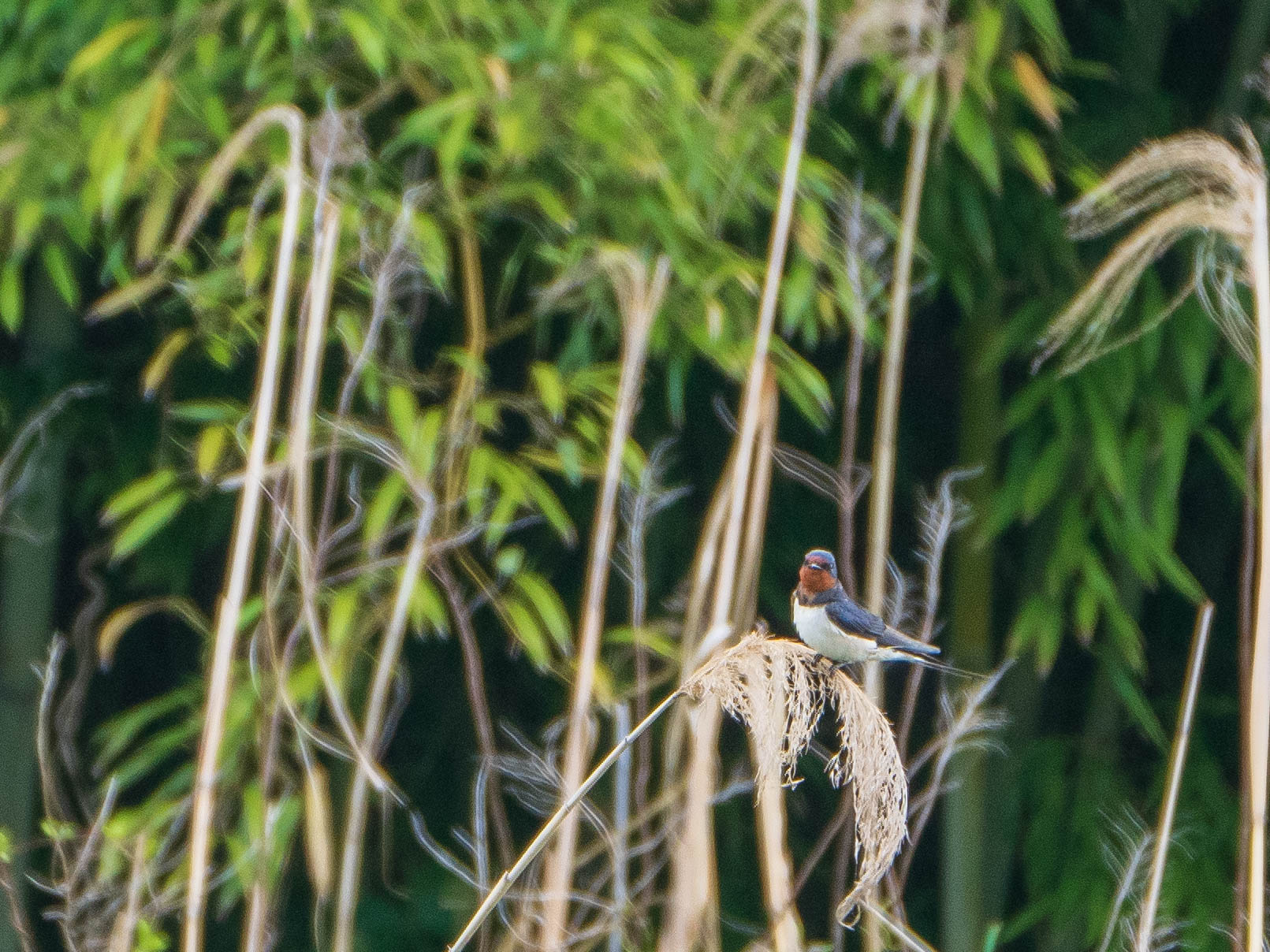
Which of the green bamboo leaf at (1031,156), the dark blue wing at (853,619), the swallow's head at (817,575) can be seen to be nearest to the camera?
the dark blue wing at (853,619)

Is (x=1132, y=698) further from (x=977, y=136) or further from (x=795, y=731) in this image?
(x=795, y=731)

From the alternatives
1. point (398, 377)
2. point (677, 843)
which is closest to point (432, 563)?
point (398, 377)

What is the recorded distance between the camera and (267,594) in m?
1.26

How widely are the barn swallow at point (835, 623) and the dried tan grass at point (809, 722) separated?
0.41 meters

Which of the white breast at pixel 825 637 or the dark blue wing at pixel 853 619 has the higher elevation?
the dark blue wing at pixel 853 619

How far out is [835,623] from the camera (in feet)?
5.41

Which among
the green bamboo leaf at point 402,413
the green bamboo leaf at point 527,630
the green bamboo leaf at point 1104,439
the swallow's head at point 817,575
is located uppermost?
the green bamboo leaf at point 402,413

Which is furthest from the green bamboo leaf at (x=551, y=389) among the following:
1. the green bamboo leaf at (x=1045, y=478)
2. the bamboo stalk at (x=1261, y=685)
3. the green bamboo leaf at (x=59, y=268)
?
the bamboo stalk at (x=1261, y=685)

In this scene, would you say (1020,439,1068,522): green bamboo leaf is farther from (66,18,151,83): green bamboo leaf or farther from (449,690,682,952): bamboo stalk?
(66,18,151,83): green bamboo leaf

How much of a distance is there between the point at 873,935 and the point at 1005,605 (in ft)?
4.02

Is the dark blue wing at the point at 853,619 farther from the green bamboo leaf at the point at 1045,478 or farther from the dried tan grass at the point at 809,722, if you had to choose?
the green bamboo leaf at the point at 1045,478

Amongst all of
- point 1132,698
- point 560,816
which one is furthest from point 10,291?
point 1132,698

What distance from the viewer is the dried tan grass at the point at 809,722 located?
3.28 feet

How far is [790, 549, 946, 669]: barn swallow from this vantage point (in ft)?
5.05
